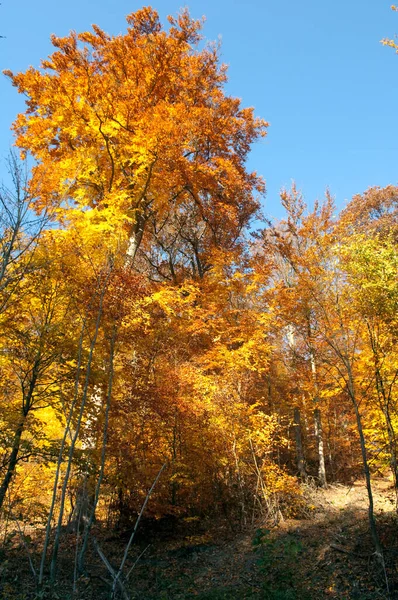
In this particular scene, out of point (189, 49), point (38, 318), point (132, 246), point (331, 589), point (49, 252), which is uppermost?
point (189, 49)

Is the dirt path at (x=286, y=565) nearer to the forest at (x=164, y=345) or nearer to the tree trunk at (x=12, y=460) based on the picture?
the forest at (x=164, y=345)

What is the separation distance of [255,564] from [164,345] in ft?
14.2

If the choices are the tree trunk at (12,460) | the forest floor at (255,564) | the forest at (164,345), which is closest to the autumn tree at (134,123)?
the forest at (164,345)

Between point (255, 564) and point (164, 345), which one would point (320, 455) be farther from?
point (164, 345)

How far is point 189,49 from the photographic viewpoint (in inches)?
482

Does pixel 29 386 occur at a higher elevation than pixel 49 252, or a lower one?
lower

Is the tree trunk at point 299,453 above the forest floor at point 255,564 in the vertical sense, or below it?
above

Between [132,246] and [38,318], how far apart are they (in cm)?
504

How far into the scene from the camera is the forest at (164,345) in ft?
17.6

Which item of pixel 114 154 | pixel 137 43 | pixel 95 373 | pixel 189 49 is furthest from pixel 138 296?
pixel 189 49

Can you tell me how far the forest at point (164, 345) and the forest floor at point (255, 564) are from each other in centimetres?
6

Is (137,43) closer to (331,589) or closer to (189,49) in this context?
(189,49)

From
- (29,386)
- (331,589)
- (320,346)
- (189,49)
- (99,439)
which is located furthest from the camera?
(189,49)

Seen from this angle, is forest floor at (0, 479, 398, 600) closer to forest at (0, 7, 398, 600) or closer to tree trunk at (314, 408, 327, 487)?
forest at (0, 7, 398, 600)
